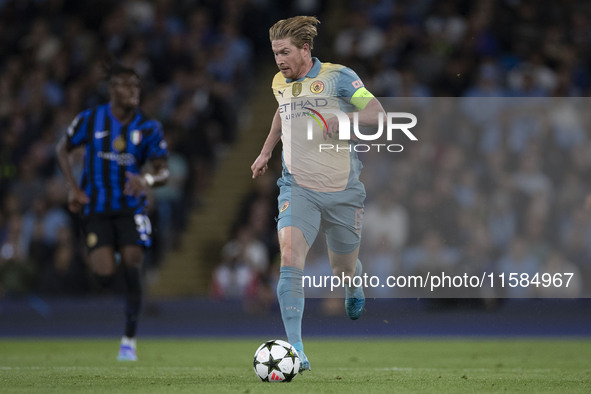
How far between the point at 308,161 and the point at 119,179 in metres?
2.67

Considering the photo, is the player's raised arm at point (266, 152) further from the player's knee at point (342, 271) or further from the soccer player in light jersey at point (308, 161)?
the player's knee at point (342, 271)

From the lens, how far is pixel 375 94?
13852 mm

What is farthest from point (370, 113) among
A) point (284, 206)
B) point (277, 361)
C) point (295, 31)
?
point (277, 361)

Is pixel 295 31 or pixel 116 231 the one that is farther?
pixel 116 231

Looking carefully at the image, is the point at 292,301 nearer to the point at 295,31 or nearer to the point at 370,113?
the point at 370,113

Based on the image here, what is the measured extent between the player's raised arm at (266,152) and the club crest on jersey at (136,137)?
7.68 ft

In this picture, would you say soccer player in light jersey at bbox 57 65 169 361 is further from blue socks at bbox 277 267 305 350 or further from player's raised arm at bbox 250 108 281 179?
blue socks at bbox 277 267 305 350

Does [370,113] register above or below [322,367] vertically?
above

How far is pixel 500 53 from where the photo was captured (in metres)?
15.8

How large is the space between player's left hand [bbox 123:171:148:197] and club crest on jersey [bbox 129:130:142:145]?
0.33 metres

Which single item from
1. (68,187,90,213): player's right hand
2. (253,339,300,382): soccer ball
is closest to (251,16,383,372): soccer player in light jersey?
(253,339,300,382): soccer ball

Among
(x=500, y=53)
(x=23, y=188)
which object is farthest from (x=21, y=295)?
(x=500, y=53)

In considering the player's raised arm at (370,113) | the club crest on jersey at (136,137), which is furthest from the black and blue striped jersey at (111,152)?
the player's raised arm at (370,113)

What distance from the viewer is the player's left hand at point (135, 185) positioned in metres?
9.45
